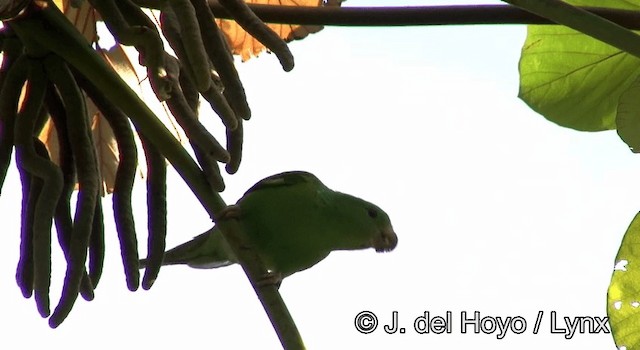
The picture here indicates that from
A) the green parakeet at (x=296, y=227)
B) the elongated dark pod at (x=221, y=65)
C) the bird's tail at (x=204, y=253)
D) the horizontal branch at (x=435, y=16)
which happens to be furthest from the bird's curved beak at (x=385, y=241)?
the elongated dark pod at (x=221, y=65)

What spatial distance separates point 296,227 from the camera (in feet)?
6.29

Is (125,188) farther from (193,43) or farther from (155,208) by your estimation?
(193,43)

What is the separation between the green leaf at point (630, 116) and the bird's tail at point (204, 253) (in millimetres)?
803

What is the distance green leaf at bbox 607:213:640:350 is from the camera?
201cm

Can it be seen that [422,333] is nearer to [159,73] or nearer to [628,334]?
[628,334]

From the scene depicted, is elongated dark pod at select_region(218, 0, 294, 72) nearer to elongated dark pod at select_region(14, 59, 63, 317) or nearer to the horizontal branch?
the horizontal branch

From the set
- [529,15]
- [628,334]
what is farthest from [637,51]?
[628,334]

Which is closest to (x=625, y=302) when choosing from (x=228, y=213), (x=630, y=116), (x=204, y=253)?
(x=630, y=116)

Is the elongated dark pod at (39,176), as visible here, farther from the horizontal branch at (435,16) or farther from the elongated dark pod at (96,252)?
the horizontal branch at (435,16)

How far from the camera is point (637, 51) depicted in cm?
115

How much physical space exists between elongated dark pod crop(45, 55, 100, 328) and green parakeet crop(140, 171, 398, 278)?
0.55 m

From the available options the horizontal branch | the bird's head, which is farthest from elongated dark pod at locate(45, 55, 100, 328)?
the bird's head

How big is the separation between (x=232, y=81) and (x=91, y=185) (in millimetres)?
243

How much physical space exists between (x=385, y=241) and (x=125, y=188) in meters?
0.82
